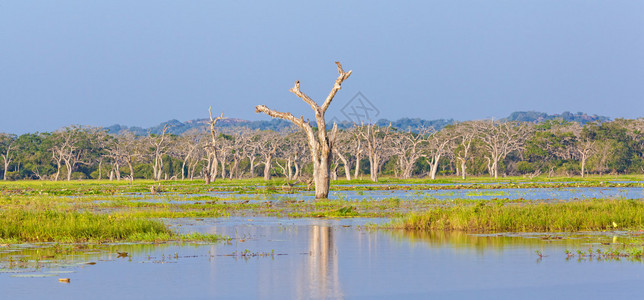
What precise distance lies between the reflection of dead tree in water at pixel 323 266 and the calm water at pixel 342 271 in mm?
18

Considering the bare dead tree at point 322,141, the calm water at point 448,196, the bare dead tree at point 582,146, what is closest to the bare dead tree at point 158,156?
the calm water at point 448,196

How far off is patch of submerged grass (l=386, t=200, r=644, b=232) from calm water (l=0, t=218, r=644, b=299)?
1.78 meters

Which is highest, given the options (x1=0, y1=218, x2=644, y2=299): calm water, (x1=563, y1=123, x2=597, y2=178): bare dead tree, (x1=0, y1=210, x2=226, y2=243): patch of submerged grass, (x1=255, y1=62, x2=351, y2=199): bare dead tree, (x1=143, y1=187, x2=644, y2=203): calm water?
(x1=563, y1=123, x2=597, y2=178): bare dead tree

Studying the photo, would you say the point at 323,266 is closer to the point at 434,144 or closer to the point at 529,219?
the point at 529,219

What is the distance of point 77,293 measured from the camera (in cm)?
1209

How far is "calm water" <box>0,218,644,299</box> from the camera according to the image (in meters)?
12.1

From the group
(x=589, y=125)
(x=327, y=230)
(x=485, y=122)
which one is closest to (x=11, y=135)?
(x=485, y=122)

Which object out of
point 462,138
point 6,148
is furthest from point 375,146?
point 6,148

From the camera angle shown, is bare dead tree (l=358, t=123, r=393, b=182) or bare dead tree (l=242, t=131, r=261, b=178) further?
bare dead tree (l=242, t=131, r=261, b=178)

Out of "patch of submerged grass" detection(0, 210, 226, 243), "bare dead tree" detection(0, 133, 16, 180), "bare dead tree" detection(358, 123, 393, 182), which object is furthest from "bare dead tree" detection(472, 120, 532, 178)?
"patch of submerged grass" detection(0, 210, 226, 243)

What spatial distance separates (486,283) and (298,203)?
71.3 ft

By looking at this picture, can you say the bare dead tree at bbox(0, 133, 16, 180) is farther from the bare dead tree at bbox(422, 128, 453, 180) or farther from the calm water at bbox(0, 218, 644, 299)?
the calm water at bbox(0, 218, 644, 299)

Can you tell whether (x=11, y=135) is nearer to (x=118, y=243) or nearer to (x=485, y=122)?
(x=485, y=122)

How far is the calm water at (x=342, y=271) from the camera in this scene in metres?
12.1
